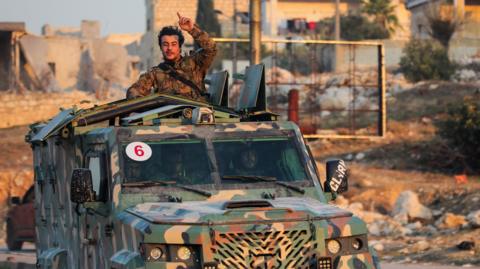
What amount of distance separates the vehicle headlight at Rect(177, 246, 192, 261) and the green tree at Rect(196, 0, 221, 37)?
6597cm

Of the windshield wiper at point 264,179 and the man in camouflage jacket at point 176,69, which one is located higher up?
the man in camouflage jacket at point 176,69

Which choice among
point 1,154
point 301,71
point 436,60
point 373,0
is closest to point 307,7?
point 373,0

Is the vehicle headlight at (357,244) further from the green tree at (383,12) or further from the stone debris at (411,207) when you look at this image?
the green tree at (383,12)

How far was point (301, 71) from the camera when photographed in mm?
61438

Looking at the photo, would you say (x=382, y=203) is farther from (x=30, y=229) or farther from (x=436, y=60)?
(x=436, y=60)

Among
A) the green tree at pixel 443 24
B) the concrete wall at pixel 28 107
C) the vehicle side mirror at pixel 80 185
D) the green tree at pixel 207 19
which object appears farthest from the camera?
the green tree at pixel 207 19

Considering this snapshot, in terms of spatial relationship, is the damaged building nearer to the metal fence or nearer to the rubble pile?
the metal fence

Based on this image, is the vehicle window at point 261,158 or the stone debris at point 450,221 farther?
the stone debris at point 450,221

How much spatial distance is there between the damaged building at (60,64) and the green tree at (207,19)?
19.9 feet

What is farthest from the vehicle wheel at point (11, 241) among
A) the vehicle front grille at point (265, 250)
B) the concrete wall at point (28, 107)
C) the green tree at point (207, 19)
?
the green tree at point (207, 19)

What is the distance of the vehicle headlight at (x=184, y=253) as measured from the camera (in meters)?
9.73

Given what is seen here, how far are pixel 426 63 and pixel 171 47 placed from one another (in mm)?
38467

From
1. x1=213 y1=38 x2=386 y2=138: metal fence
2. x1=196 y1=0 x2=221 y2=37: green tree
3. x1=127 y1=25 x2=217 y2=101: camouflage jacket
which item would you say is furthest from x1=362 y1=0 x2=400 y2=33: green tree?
x1=127 y1=25 x2=217 y2=101: camouflage jacket

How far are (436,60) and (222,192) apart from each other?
135 ft
